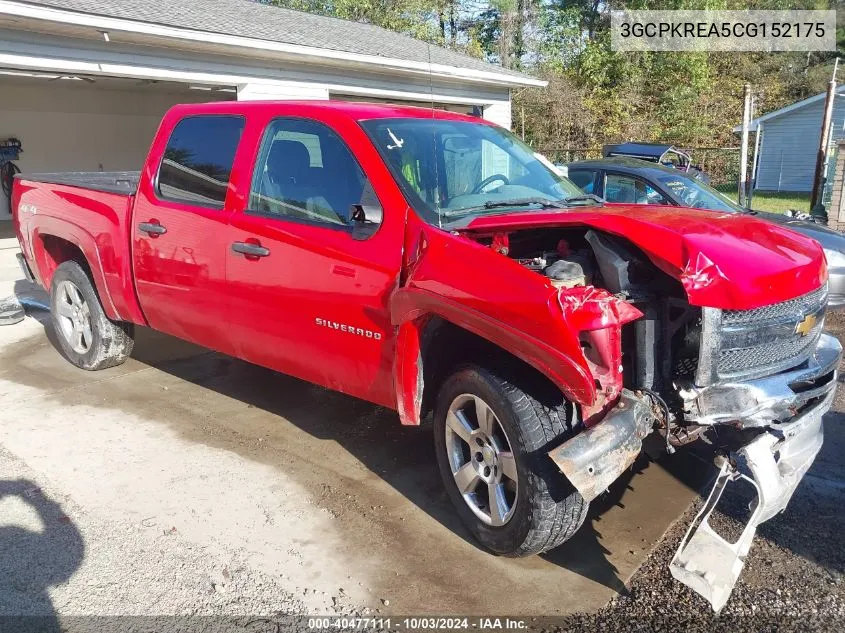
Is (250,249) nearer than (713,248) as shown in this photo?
No

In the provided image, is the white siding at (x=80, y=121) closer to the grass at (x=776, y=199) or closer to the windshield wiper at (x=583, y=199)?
the windshield wiper at (x=583, y=199)

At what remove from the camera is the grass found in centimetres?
2001

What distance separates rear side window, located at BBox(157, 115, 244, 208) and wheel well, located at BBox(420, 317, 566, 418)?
172 cm

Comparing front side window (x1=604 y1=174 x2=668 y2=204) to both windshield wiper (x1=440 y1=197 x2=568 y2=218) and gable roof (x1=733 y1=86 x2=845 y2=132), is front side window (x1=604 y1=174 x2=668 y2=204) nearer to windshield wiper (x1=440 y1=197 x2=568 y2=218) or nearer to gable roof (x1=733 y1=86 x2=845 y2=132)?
windshield wiper (x1=440 y1=197 x2=568 y2=218)

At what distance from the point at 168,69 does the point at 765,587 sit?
9.88 m

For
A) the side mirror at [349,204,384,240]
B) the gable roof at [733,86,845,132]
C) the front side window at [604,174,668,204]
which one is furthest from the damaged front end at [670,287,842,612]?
the gable roof at [733,86,845,132]

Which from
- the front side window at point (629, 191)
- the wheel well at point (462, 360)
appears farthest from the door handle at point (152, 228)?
the front side window at point (629, 191)

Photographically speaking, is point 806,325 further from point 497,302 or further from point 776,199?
point 776,199

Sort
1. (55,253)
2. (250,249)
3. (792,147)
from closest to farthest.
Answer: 1. (250,249)
2. (55,253)
3. (792,147)

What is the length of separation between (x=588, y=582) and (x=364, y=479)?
1.42 metres

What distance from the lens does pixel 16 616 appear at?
274 centimetres

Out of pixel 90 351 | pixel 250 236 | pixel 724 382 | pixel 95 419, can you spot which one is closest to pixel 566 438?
pixel 724 382

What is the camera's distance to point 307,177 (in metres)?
3.76

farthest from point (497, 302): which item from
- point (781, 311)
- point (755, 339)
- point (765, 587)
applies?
point (765, 587)
